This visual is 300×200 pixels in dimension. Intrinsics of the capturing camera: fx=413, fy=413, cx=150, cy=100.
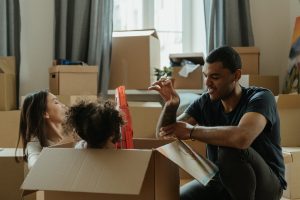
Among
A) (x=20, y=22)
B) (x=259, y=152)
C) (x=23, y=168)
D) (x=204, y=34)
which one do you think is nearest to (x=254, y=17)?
(x=204, y=34)

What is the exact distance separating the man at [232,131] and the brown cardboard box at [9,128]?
141 centimetres

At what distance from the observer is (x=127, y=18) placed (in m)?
3.62

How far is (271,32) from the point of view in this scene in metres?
3.54

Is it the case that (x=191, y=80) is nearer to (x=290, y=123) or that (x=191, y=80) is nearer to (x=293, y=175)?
(x=290, y=123)

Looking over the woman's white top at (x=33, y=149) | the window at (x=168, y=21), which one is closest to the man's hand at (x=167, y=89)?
the woman's white top at (x=33, y=149)

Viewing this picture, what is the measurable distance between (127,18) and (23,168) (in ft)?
6.40

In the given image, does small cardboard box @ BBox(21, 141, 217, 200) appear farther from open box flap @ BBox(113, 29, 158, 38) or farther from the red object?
open box flap @ BBox(113, 29, 158, 38)

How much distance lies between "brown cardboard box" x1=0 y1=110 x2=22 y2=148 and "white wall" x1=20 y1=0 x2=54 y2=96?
493 millimetres

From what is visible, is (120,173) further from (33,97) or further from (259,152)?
(33,97)

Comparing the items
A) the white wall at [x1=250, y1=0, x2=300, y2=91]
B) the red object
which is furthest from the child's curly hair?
the white wall at [x1=250, y1=0, x2=300, y2=91]

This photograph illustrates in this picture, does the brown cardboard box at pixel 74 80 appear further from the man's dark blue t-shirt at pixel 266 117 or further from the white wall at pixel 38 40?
the man's dark blue t-shirt at pixel 266 117

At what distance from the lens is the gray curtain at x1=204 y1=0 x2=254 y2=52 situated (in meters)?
3.38

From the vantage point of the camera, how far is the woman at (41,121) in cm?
202

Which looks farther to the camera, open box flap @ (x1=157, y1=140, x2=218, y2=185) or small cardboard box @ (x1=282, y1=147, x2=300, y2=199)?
small cardboard box @ (x1=282, y1=147, x2=300, y2=199)
